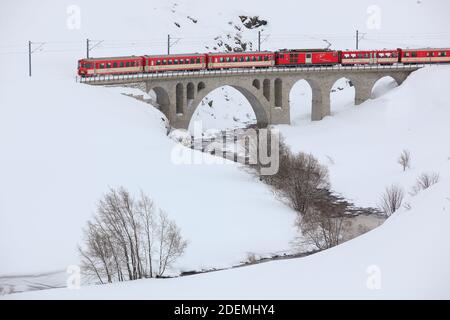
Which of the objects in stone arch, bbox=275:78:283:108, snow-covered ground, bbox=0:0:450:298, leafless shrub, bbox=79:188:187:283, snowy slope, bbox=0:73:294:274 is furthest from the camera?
stone arch, bbox=275:78:283:108

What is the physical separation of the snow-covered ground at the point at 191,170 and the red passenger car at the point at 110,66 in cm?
226

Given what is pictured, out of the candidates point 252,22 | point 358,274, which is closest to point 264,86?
point 252,22

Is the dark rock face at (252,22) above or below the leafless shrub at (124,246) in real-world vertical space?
above

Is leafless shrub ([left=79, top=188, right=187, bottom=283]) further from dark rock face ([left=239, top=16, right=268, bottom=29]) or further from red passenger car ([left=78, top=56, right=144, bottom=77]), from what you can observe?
dark rock face ([left=239, top=16, right=268, bottom=29])

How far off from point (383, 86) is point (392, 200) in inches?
1849

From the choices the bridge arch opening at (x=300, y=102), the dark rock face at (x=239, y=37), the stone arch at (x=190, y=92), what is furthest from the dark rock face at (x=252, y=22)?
the stone arch at (x=190, y=92)

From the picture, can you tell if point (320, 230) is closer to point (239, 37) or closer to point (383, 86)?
point (383, 86)

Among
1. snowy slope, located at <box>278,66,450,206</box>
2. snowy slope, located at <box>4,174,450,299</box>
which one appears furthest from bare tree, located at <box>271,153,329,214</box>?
snowy slope, located at <box>4,174,450,299</box>

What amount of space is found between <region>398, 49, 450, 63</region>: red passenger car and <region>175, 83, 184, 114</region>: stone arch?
29.8m

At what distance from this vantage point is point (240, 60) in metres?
95.4

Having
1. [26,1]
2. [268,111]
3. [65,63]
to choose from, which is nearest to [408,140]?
[268,111]

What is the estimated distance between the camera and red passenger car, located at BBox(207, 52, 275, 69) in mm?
93438

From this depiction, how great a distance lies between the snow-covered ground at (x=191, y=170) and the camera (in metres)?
34.1

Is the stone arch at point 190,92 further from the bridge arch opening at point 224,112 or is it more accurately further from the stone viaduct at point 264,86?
the bridge arch opening at point 224,112
